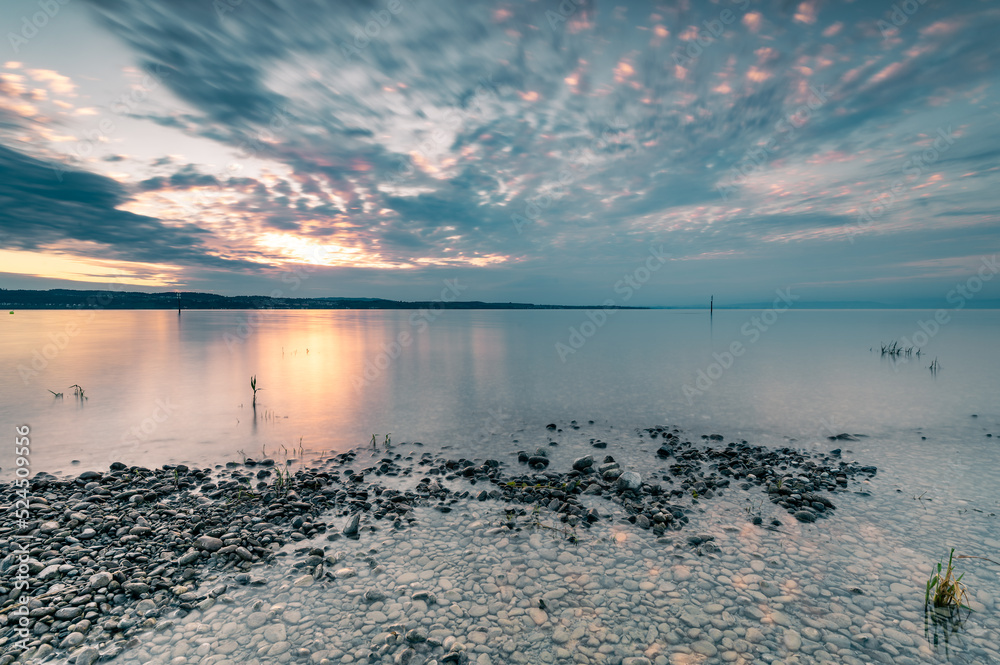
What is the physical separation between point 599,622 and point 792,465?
10.8 m

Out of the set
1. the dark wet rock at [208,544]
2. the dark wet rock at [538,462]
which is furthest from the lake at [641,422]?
the dark wet rock at [208,544]

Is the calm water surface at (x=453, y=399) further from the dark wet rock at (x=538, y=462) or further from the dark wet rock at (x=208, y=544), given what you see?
the dark wet rock at (x=208, y=544)

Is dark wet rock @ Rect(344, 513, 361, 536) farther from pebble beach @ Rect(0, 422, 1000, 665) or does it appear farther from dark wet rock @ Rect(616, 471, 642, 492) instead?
dark wet rock @ Rect(616, 471, 642, 492)

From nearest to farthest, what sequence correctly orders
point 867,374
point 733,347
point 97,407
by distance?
point 97,407 → point 867,374 → point 733,347

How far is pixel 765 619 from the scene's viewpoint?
259 inches

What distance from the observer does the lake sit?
7.89 metres

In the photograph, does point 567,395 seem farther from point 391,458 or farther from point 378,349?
point 378,349

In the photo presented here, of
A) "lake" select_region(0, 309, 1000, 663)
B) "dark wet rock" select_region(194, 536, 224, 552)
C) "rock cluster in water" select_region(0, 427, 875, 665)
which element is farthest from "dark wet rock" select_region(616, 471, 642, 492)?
"dark wet rock" select_region(194, 536, 224, 552)

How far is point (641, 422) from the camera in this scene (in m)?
19.7

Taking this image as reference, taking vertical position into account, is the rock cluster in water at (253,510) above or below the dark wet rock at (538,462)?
above

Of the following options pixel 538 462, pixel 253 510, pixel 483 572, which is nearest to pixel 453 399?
pixel 538 462

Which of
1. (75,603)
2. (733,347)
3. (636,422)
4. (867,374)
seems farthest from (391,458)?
(733,347)

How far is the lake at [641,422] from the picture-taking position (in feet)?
25.9

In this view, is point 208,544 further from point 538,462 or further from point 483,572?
point 538,462
